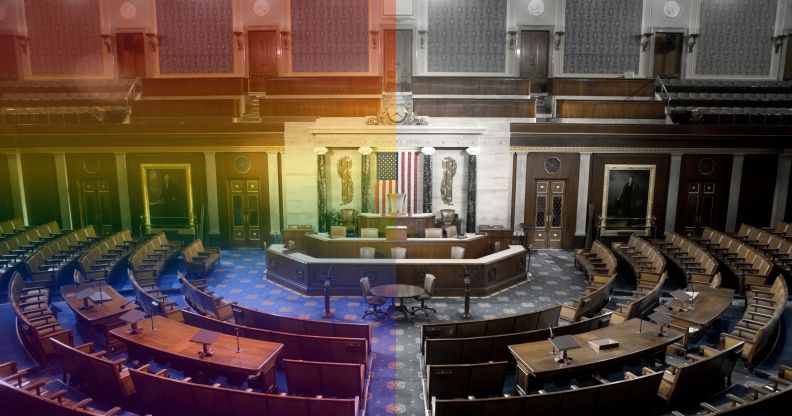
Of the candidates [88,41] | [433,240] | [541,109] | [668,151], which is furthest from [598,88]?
[88,41]

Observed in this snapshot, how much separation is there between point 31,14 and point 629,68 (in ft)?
68.0

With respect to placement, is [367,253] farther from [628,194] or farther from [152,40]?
[152,40]

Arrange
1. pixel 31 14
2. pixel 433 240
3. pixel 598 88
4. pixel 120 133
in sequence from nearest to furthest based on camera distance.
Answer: pixel 433 240 → pixel 120 133 → pixel 598 88 → pixel 31 14

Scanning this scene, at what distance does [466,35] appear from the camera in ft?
55.4

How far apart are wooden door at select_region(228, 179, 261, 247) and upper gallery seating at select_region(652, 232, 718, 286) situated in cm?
1154

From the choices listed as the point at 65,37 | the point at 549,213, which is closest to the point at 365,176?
the point at 549,213

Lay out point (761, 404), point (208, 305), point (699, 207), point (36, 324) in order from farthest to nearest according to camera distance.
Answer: point (699, 207)
point (208, 305)
point (36, 324)
point (761, 404)

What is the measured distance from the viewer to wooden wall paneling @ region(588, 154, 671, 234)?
15156 mm

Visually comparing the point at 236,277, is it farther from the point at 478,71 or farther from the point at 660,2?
the point at 660,2

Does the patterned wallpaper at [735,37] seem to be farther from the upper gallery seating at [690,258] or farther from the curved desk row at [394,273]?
the curved desk row at [394,273]

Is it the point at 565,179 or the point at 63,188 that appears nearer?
the point at 565,179

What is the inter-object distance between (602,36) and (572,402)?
1493 centimetres

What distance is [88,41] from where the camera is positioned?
17.2 metres

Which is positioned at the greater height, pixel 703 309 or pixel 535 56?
pixel 535 56
